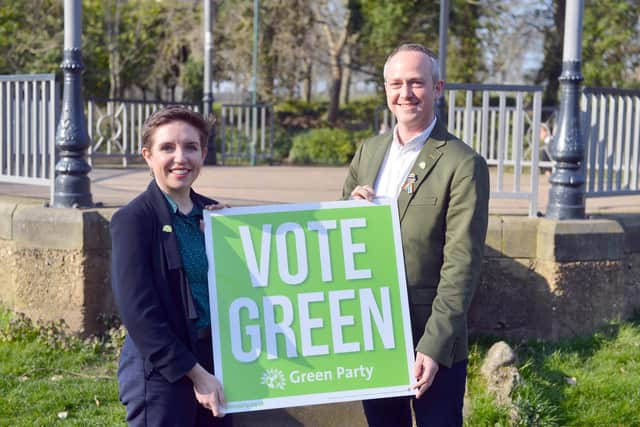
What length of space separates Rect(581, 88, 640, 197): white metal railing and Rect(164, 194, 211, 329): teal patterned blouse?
4440mm

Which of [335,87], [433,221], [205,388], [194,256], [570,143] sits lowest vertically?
[205,388]

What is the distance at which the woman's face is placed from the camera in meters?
2.83

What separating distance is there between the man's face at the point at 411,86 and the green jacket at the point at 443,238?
0.38 ft

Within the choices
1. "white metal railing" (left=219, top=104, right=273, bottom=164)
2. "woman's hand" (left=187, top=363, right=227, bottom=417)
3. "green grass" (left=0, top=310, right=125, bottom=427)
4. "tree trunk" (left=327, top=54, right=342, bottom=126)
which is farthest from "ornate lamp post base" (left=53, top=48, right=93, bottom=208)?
"tree trunk" (left=327, top=54, right=342, bottom=126)

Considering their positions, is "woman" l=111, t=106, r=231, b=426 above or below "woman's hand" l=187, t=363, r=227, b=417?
above

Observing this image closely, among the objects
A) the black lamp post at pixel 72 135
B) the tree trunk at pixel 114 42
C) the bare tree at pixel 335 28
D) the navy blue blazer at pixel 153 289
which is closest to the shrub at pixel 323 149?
the bare tree at pixel 335 28

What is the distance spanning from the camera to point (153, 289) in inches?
106

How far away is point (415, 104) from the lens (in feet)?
10.0

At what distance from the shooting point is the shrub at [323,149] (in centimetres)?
2058

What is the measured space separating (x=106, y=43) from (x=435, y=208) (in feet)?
91.4

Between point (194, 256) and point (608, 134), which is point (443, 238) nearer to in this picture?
point (194, 256)

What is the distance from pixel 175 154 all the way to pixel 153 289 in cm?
A: 47

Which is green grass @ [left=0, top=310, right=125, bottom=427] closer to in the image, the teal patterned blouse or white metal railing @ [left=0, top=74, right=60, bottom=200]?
white metal railing @ [left=0, top=74, right=60, bottom=200]

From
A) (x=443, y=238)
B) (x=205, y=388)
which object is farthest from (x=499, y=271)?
(x=205, y=388)
